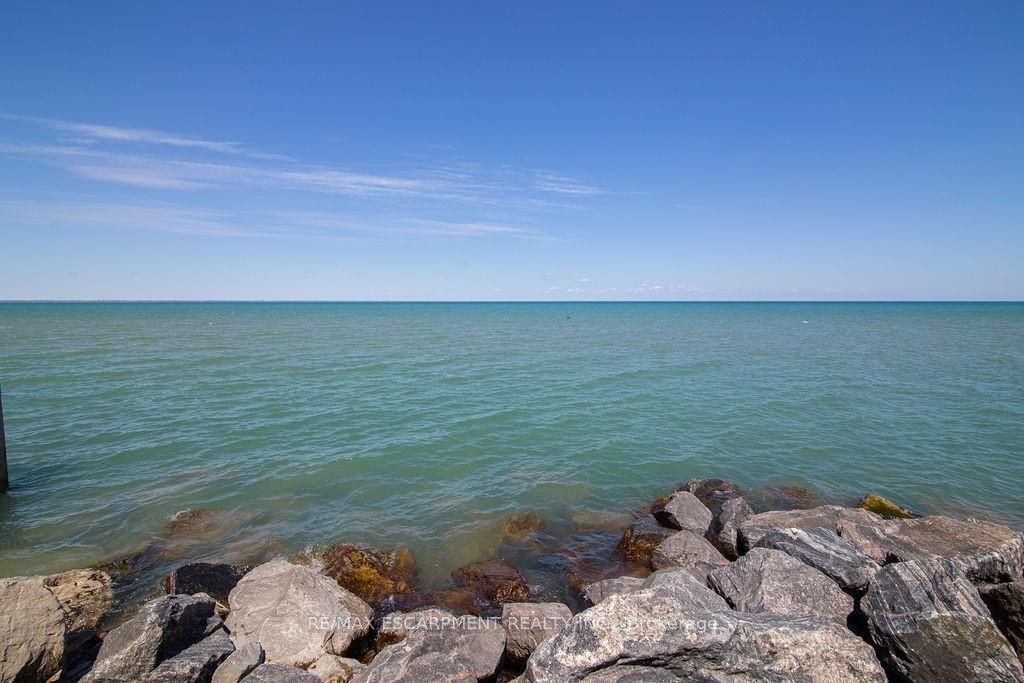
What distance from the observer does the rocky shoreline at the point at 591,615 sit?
21.5ft

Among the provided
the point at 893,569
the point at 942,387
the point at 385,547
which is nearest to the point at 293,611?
the point at 385,547

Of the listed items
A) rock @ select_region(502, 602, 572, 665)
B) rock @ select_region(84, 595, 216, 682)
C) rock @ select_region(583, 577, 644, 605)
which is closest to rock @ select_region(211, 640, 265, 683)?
rock @ select_region(84, 595, 216, 682)

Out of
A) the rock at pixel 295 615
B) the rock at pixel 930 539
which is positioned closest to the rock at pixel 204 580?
the rock at pixel 295 615

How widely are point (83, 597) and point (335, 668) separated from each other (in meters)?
6.74

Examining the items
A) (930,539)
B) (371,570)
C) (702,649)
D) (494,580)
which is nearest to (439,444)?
(371,570)

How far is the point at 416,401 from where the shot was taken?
A: 1110 inches

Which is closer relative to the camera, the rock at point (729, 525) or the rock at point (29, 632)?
the rock at point (29, 632)

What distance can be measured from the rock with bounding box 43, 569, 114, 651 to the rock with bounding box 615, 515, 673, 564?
38.2ft

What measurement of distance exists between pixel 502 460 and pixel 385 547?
7052 millimetres

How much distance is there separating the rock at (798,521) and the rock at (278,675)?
1025 centimetres

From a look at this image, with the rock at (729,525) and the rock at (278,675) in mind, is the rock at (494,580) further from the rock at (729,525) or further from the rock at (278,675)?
the rock at (729,525)

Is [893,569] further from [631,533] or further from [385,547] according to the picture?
[385,547]

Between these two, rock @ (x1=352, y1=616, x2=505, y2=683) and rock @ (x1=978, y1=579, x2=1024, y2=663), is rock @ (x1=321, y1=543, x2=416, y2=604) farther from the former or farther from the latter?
rock @ (x1=978, y1=579, x2=1024, y2=663)

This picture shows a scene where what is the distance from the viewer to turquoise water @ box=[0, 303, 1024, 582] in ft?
48.0
